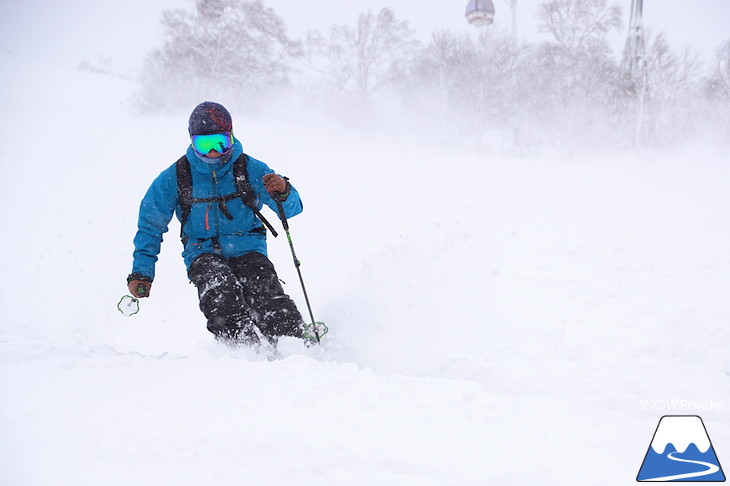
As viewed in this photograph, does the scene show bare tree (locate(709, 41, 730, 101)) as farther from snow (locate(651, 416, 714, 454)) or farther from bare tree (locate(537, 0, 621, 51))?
snow (locate(651, 416, 714, 454))

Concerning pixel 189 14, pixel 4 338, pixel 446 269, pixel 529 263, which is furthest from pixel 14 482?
pixel 189 14

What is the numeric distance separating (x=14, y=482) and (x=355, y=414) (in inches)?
51.5

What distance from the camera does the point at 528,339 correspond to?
12.7 ft

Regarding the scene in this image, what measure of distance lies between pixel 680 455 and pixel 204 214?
338cm

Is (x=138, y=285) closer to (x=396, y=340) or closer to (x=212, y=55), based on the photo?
(x=396, y=340)

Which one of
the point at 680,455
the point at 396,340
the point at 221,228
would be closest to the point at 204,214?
the point at 221,228

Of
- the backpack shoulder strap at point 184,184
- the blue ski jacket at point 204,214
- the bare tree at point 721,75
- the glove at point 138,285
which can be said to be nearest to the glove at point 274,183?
the blue ski jacket at point 204,214

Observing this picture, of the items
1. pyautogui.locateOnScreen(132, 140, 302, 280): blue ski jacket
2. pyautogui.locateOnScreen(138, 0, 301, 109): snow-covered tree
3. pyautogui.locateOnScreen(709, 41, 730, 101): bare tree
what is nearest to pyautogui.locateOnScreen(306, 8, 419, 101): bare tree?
pyautogui.locateOnScreen(138, 0, 301, 109): snow-covered tree

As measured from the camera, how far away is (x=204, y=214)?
12.3 feet

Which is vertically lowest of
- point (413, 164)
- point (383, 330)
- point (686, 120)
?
point (383, 330)

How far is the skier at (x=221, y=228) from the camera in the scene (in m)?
3.59

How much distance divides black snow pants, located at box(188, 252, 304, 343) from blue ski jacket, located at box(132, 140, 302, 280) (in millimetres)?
128

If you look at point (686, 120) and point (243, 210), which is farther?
point (686, 120)

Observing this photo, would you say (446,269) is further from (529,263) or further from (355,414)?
(355,414)
